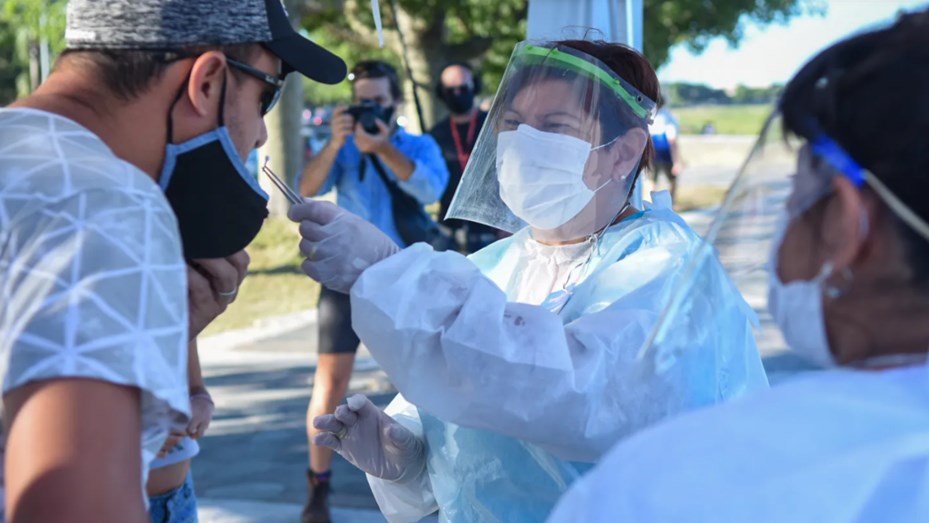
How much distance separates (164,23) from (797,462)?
3.11ft

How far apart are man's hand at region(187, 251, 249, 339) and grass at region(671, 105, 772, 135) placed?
2.70 feet

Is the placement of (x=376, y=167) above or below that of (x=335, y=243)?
below

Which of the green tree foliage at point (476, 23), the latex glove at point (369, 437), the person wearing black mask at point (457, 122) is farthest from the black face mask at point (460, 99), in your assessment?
the green tree foliage at point (476, 23)

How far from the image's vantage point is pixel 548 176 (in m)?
2.27

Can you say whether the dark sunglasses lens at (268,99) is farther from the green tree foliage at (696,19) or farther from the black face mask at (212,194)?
the green tree foliage at (696,19)

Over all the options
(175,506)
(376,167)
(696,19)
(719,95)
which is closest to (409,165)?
(376,167)

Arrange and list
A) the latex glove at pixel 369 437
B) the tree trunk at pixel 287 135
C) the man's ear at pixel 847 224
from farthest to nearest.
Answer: the tree trunk at pixel 287 135, the latex glove at pixel 369 437, the man's ear at pixel 847 224

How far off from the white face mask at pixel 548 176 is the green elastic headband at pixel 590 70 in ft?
0.42

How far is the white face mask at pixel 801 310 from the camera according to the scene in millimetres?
1220

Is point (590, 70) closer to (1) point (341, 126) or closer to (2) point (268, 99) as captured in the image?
(2) point (268, 99)

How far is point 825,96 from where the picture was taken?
3.82 ft

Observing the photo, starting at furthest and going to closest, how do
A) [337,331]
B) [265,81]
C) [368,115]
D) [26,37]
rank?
1. [26,37]
2. [368,115]
3. [337,331]
4. [265,81]

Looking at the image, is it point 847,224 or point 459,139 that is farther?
point 459,139

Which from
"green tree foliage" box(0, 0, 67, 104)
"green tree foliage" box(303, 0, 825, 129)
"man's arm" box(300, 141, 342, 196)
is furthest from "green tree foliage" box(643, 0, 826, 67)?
"man's arm" box(300, 141, 342, 196)
